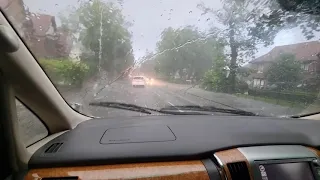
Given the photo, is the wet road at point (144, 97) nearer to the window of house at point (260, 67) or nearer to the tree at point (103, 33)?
the tree at point (103, 33)

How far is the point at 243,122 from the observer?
3.34 metres

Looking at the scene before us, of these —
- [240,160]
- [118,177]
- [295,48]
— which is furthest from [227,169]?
[295,48]

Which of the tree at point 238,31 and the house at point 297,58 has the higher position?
the tree at point 238,31

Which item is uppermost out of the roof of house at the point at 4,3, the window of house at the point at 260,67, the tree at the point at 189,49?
the roof of house at the point at 4,3

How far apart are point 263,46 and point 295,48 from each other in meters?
0.43

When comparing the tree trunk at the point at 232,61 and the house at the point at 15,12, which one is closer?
the house at the point at 15,12

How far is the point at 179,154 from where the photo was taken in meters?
2.52

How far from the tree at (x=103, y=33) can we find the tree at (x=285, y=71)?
182 cm

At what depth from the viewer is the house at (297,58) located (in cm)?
391

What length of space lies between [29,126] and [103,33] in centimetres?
130

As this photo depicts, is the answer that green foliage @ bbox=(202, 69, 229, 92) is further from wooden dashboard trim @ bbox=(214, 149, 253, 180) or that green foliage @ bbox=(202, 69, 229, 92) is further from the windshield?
wooden dashboard trim @ bbox=(214, 149, 253, 180)

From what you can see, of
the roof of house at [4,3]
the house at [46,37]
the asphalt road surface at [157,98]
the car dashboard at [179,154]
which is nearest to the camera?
the roof of house at [4,3]

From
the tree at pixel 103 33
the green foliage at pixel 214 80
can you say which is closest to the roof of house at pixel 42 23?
the tree at pixel 103 33

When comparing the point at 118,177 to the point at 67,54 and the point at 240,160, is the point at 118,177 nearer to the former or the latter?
the point at 240,160
